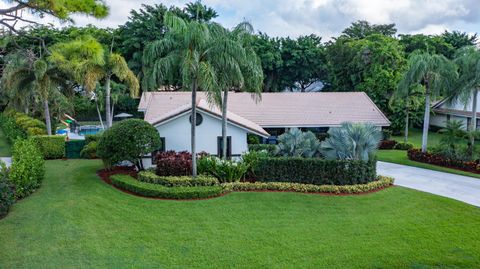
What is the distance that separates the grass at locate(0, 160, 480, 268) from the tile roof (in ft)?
42.3

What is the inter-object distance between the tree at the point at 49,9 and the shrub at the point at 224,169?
24.5 feet

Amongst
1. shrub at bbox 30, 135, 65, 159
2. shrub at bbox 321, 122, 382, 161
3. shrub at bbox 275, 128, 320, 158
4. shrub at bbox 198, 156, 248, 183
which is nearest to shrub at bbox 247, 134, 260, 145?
shrub at bbox 275, 128, 320, 158

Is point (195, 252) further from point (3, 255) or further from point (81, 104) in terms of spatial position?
point (81, 104)

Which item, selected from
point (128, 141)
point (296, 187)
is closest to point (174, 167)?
point (128, 141)

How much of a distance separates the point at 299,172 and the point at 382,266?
7.01 meters

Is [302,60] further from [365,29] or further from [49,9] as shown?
[49,9]

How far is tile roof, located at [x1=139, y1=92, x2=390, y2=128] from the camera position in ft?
89.0

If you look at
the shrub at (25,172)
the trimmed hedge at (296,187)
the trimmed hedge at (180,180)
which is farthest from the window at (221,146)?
the shrub at (25,172)

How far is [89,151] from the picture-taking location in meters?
21.5

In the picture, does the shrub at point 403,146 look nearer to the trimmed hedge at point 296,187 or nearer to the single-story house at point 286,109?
the single-story house at point 286,109

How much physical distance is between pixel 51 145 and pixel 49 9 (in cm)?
1313

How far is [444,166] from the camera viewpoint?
20703 millimetres

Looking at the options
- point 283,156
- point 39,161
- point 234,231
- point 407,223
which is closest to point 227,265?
point 234,231

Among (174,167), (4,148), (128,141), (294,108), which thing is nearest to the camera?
(174,167)
